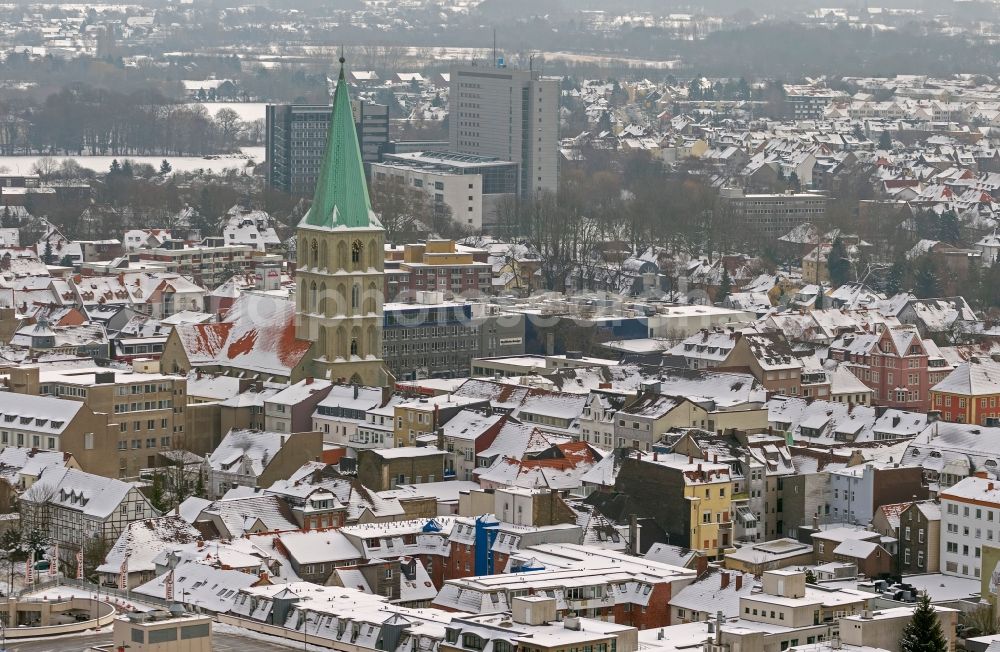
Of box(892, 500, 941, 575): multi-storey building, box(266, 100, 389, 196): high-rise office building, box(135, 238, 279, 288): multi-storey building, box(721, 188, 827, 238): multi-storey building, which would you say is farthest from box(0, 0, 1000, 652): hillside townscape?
box(266, 100, 389, 196): high-rise office building

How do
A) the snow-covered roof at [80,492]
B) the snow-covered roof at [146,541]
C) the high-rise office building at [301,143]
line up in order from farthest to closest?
the high-rise office building at [301,143]
the snow-covered roof at [80,492]
the snow-covered roof at [146,541]

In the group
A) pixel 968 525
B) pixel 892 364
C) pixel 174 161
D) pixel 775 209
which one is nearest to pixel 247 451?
pixel 968 525

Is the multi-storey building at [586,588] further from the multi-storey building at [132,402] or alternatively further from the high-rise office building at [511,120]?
the high-rise office building at [511,120]

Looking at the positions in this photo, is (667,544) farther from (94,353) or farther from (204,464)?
(94,353)

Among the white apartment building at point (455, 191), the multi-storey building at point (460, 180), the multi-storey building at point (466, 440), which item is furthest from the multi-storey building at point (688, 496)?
the white apartment building at point (455, 191)

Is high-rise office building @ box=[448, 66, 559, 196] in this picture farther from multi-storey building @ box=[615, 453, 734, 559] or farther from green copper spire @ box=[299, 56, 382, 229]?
multi-storey building @ box=[615, 453, 734, 559]

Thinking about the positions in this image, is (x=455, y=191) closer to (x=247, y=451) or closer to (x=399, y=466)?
(x=247, y=451)
